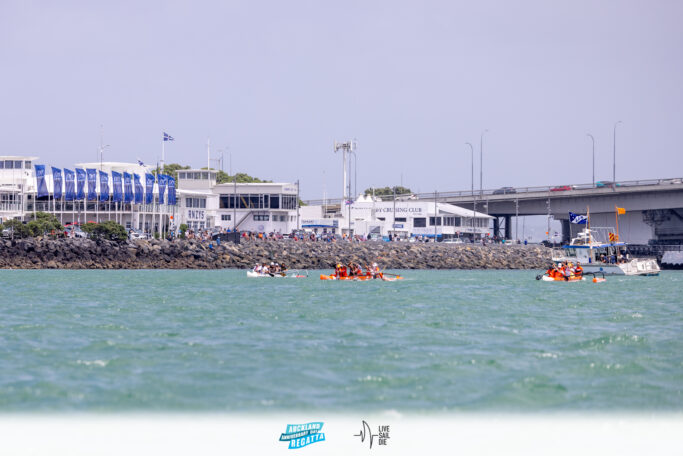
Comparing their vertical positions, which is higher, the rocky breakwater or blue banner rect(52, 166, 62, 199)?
blue banner rect(52, 166, 62, 199)

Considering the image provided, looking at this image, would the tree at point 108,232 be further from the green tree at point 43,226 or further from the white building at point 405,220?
the white building at point 405,220

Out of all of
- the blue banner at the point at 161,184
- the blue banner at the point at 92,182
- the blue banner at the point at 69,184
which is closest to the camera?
the blue banner at the point at 69,184

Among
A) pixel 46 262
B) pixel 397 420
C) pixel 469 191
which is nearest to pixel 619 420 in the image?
pixel 397 420

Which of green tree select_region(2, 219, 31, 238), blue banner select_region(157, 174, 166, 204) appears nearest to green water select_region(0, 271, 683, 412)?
green tree select_region(2, 219, 31, 238)

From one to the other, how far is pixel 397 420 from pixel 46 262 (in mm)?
78203

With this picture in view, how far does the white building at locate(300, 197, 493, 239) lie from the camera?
140750 mm

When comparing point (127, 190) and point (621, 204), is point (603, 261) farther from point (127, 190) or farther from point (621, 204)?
point (127, 190)

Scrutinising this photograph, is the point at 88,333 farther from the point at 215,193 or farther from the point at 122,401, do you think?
the point at 215,193

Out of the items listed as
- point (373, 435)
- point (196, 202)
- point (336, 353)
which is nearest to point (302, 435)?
point (373, 435)

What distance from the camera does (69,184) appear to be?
364ft

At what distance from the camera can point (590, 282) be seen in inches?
2751

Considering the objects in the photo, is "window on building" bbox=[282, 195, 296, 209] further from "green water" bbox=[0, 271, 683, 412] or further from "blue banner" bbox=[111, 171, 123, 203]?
"green water" bbox=[0, 271, 683, 412]

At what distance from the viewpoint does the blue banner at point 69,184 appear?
110m

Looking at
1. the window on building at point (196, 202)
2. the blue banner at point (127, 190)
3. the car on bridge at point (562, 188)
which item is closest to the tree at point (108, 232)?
the blue banner at point (127, 190)
